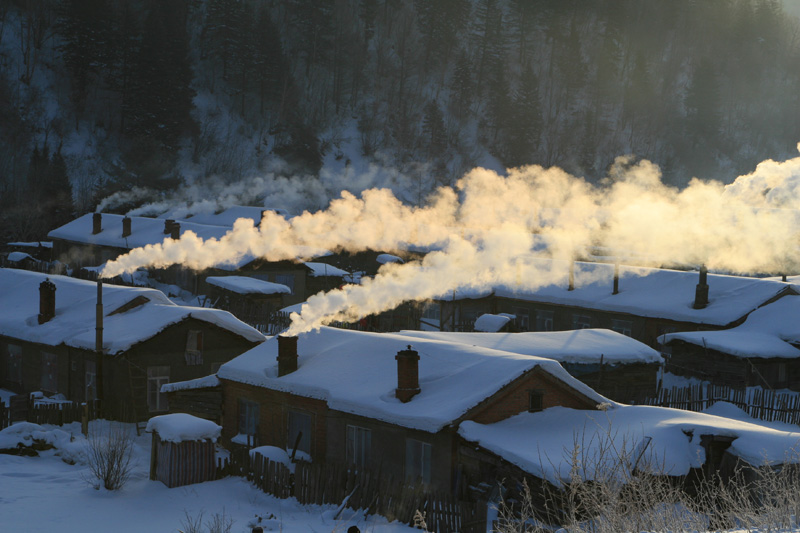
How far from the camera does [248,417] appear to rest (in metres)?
25.8

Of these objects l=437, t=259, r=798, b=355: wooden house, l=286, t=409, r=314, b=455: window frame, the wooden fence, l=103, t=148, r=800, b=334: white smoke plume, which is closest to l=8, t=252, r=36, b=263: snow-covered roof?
l=103, t=148, r=800, b=334: white smoke plume

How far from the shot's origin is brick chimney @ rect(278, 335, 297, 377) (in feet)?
79.9

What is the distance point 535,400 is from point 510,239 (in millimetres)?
26951

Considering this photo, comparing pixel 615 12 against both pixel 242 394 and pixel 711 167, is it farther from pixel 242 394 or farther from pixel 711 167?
pixel 242 394

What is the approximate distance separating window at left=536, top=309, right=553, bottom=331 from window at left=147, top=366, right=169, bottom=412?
22.5m

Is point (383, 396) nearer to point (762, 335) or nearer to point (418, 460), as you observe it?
point (418, 460)

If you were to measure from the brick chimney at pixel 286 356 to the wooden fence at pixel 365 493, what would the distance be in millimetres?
3153

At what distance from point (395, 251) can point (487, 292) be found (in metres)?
15.5

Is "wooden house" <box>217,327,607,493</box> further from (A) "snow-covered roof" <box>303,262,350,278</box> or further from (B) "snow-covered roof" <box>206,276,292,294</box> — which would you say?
(A) "snow-covered roof" <box>303,262,350,278</box>

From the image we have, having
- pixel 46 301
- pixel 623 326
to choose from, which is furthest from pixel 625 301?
pixel 46 301

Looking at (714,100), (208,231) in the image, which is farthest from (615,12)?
(208,231)

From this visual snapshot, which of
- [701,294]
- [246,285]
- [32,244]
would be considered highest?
[701,294]

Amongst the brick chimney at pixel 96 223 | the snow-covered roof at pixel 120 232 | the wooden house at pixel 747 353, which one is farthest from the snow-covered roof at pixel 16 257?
the wooden house at pixel 747 353

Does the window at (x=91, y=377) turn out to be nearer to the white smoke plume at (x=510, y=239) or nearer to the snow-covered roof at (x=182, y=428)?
the white smoke plume at (x=510, y=239)
